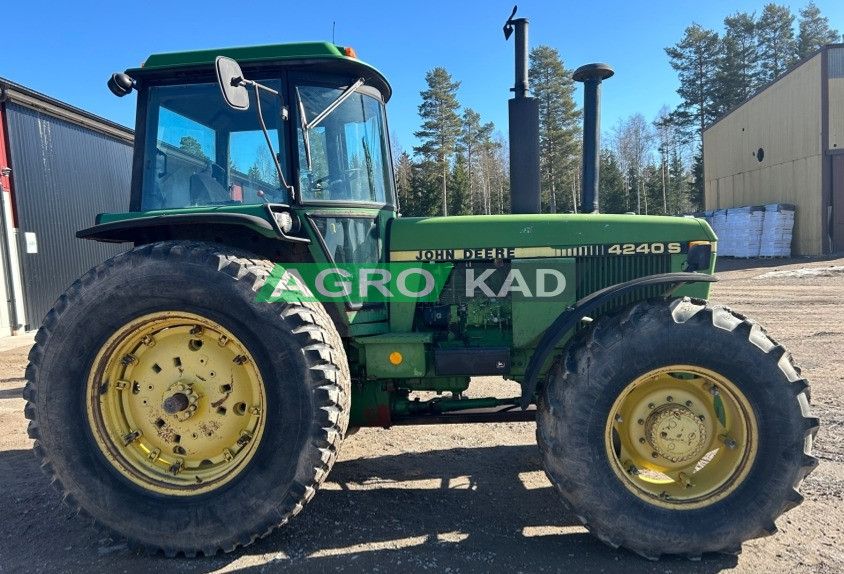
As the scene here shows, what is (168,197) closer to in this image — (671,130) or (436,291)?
(436,291)

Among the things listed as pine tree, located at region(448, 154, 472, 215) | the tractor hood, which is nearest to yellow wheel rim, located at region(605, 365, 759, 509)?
the tractor hood

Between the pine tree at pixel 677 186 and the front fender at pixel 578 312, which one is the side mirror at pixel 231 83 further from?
the pine tree at pixel 677 186

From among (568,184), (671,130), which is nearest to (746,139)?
(568,184)

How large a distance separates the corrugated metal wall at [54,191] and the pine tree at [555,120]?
12068 mm

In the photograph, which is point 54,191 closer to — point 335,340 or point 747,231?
point 335,340

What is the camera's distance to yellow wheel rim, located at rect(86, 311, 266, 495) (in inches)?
113

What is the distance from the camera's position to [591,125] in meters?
3.74

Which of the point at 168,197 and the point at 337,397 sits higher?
the point at 168,197

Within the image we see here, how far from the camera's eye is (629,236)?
341 cm

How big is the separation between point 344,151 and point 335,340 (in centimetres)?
120

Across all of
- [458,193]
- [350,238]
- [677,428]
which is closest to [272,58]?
[350,238]

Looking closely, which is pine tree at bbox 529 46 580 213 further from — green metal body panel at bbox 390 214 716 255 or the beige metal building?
green metal body panel at bbox 390 214 716 255

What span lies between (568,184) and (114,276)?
129ft

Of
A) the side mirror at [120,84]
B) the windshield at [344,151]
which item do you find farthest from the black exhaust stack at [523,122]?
the side mirror at [120,84]
